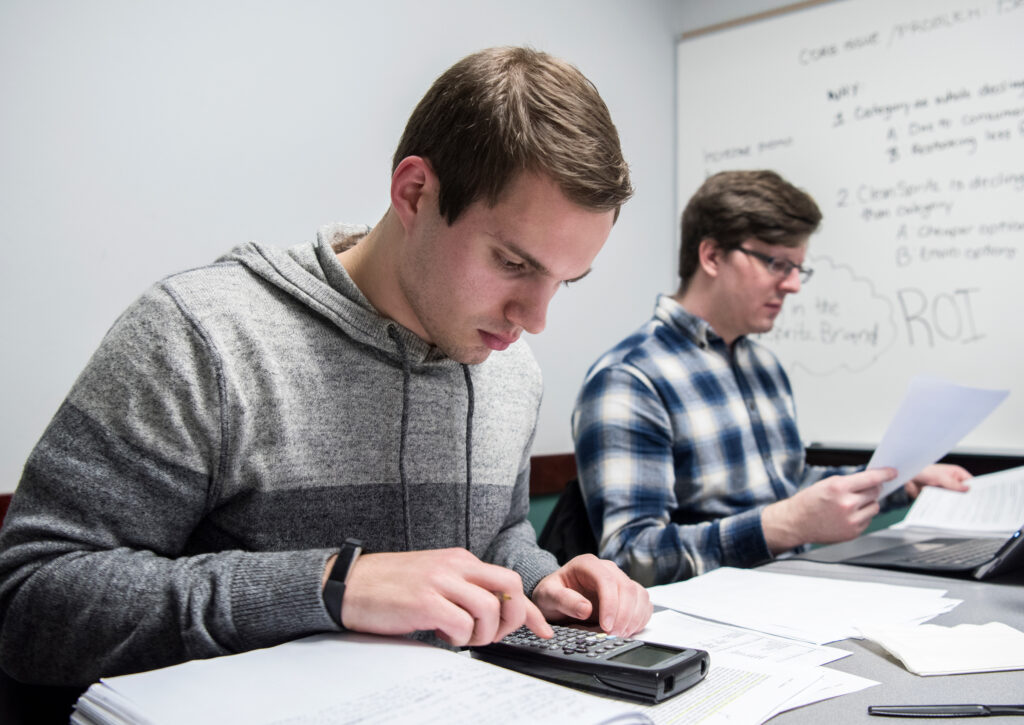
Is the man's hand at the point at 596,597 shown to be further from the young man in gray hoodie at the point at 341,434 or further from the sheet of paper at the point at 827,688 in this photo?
the sheet of paper at the point at 827,688

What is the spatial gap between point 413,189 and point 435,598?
1.48 ft

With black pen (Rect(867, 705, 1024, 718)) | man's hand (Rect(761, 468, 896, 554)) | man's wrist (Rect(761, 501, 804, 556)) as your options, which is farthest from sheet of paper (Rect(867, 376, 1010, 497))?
black pen (Rect(867, 705, 1024, 718))

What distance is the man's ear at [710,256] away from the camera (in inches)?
70.8

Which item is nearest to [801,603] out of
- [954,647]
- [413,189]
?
[954,647]

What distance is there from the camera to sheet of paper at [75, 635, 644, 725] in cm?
54

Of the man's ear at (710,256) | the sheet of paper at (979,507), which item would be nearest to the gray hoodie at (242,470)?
the man's ear at (710,256)

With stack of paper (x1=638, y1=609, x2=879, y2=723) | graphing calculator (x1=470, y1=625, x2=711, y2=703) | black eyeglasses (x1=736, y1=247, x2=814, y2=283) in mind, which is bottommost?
stack of paper (x1=638, y1=609, x2=879, y2=723)

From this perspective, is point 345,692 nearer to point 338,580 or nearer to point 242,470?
point 338,580

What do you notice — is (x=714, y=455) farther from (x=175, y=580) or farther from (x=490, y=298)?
(x=175, y=580)

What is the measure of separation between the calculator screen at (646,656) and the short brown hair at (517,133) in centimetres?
42

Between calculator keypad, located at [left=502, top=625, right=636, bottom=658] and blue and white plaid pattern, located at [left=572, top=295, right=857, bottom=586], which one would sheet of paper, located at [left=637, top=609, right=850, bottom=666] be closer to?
calculator keypad, located at [left=502, top=625, right=636, bottom=658]

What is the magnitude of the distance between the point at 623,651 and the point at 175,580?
0.38 m

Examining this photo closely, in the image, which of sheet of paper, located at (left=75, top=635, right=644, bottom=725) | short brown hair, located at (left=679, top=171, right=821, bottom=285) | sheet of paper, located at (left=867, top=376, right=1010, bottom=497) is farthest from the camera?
short brown hair, located at (left=679, top=171, right=821, bottom=285)

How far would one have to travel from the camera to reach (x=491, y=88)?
0.87 meters
